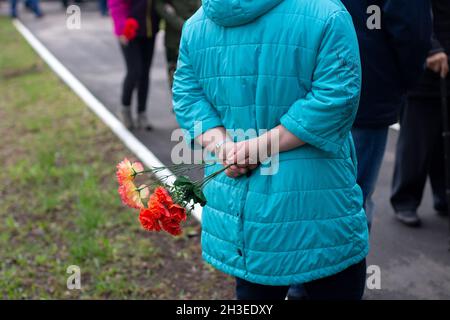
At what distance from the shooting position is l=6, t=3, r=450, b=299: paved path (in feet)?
13.1

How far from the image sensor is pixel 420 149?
4734mm

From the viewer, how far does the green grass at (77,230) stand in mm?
4152

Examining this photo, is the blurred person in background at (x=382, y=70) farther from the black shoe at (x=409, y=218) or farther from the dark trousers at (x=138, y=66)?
the dark trousers at (x=138, y=66)

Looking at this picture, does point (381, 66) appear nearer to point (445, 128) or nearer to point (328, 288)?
point (445, 128)

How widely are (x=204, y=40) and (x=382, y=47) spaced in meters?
1.27

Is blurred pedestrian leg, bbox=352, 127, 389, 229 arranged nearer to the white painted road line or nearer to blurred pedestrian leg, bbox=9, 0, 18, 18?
the white painted road line

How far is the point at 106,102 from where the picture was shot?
9055mm

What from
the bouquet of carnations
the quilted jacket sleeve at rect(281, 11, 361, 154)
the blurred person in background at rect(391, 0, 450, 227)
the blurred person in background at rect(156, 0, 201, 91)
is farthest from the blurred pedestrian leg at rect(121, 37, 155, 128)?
the quilted jacket sleeve at rect(281, 11, 361, 154)

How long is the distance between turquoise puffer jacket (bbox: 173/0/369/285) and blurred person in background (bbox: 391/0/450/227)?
86.0 inches

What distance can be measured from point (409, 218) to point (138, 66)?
134 inches

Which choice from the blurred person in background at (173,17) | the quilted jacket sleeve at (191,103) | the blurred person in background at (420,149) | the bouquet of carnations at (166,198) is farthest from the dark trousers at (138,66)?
the bouquet of carnations at (166,198)

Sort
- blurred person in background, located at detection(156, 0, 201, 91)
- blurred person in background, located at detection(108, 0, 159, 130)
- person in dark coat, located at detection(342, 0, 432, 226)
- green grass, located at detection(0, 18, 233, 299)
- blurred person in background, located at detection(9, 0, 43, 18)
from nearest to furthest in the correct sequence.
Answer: person in dark coat, located at detection(342, 0, 432, 226), green grass, located at detection(0, 18, 233, 299), blurred person in background, located at detection(156, 0, 201, 91), blurred person in background, located at detection(108, 0, 159, 130), blurred person in background, located at detection(9, 0, 43, 18)
